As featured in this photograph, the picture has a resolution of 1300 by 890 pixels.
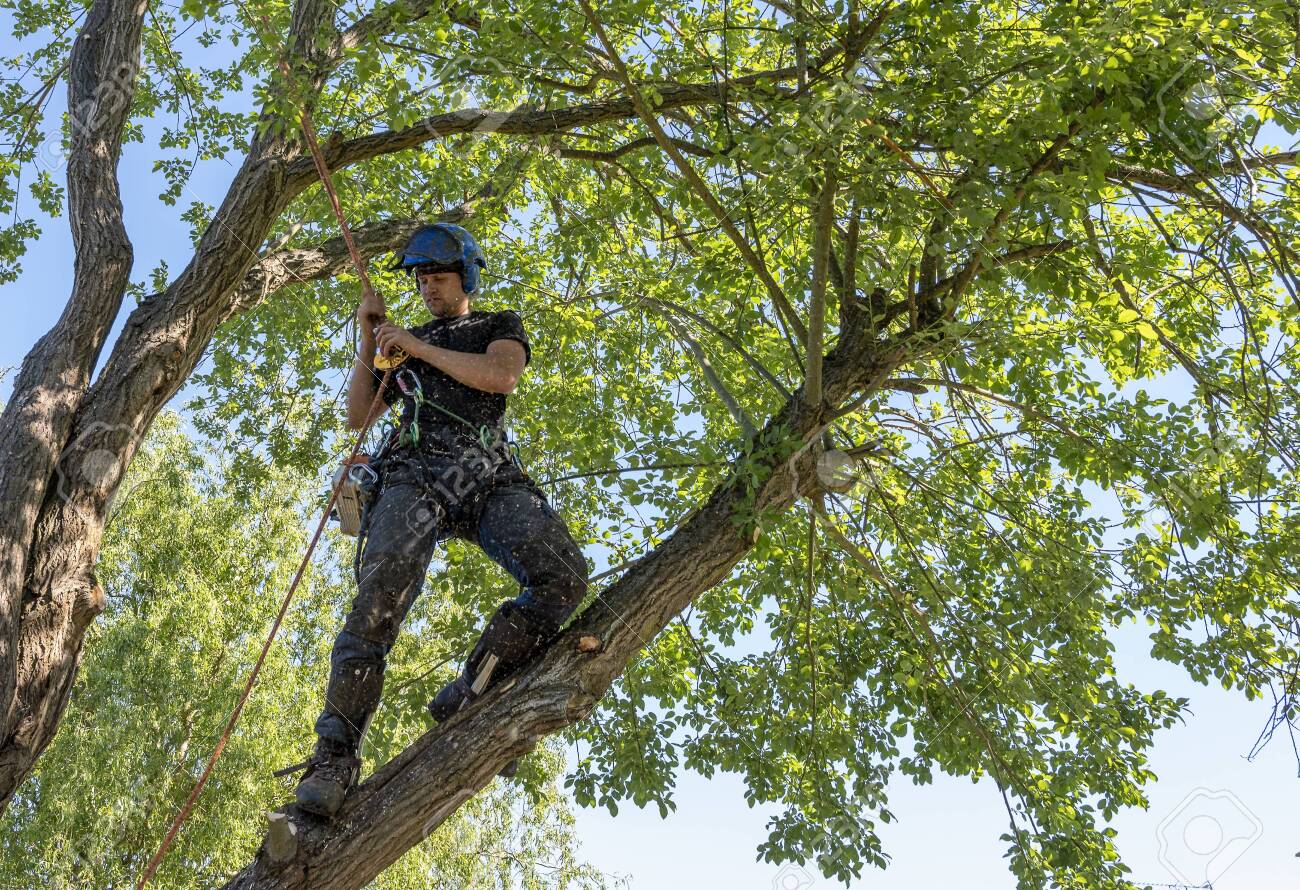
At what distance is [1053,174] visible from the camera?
445cm

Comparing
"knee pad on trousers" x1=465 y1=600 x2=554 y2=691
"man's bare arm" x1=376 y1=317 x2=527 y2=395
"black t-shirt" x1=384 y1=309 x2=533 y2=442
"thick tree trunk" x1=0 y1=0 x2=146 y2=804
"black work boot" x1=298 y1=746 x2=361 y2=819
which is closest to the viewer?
"black work boot" x1=298 y1=746 x2=361 y2=819

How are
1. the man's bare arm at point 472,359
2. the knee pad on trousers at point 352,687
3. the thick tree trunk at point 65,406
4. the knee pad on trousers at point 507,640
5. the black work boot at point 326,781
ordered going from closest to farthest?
the black work boot at point 326,781 < the knee pad on trousers at point 352,687 < the knee pad on trousers at point 507,640 < the man's bare arm at point 472,359 < the thick tree trunk at point 65,406

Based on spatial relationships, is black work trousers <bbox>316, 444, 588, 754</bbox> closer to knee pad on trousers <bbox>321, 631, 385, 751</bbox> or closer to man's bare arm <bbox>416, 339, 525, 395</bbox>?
Result: knee pad on trousers <bbox>321, 631, 385, 751</bbox>

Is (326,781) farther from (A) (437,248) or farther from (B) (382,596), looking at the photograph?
(A) (437,248)

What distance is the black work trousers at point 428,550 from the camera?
3.77 m

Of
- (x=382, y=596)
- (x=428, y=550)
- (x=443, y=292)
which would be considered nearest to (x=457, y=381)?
(x=443, y=292)

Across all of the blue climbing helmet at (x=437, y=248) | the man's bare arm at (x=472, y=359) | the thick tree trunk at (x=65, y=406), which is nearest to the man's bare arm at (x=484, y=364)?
the man's bare arm at (x=472, y=359)

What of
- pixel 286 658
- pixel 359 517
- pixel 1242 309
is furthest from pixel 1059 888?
pixel 286 658

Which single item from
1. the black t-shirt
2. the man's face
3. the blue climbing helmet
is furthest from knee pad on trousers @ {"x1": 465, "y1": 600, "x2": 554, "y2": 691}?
the blue climbing helmet

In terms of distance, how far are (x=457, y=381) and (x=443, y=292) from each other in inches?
16.8

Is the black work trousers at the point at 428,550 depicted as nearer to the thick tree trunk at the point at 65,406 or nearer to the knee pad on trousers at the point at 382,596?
the knee pad on trousers at the point at 382,596

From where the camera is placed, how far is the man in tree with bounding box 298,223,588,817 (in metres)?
3.79

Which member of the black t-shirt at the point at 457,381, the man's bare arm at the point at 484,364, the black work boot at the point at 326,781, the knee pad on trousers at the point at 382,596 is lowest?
the black work boot at the point at 326,781

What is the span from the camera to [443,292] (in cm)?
448
